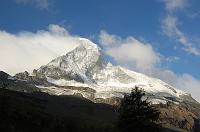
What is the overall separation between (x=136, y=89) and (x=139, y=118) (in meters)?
7.32

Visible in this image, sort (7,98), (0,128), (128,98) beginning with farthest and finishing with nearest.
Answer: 1. (128,98)
2. (7,98)
3. (0,128)

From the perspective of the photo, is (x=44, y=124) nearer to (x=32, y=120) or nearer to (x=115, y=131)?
(x=32, y=120)

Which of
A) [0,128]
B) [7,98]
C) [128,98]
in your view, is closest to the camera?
[0,128]

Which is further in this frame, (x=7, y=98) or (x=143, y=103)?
(x=143, y=103)

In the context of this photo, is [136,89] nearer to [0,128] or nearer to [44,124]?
[44,124]

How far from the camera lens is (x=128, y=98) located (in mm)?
81188

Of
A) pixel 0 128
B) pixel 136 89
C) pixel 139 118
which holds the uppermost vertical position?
pixel 136 89

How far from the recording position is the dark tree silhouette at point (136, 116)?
78000 mm

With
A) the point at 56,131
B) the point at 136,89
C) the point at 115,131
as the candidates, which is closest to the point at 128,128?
the point at 115,131

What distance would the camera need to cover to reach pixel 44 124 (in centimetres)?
7531

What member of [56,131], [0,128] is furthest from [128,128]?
[0,128]

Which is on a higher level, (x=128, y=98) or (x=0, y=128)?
(x=128, y=98)

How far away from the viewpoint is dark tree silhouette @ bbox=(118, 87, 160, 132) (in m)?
78.0

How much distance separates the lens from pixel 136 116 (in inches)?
3095
